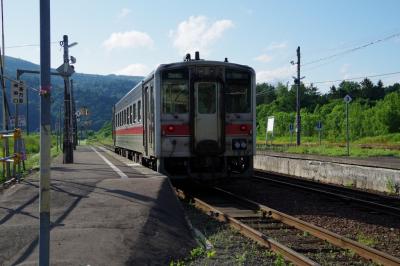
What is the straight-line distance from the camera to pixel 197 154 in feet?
44.5

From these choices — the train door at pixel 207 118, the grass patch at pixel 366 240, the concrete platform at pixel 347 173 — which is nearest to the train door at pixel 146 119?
the train door at pixel 207 118

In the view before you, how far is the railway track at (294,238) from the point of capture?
22.0ft

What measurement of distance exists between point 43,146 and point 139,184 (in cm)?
714

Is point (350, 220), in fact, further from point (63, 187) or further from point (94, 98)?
point (94, 98)

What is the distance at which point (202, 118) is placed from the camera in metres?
13.7

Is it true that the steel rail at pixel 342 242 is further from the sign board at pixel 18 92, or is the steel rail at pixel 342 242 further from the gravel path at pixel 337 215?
the sign board at pixel 18 92

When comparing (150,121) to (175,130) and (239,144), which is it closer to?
(175,130)

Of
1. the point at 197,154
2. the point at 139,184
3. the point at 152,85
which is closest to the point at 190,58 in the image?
the point at 152,85

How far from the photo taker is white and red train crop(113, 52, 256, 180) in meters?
13.6

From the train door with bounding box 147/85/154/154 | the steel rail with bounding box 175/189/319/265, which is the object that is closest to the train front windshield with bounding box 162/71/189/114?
the train door with bounding box 147/85/154/154

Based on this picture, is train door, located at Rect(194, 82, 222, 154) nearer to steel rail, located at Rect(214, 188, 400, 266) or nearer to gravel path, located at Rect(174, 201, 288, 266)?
steel rail, located at Rect(214, 188, 400, 266)

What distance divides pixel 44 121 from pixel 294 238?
502 cm

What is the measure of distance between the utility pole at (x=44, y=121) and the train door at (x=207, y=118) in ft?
29.8

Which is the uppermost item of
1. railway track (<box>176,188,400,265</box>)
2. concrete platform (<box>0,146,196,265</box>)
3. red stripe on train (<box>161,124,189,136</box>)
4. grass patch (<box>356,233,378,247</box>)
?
red stripe on train (<box>161,124,189,136</box>)
